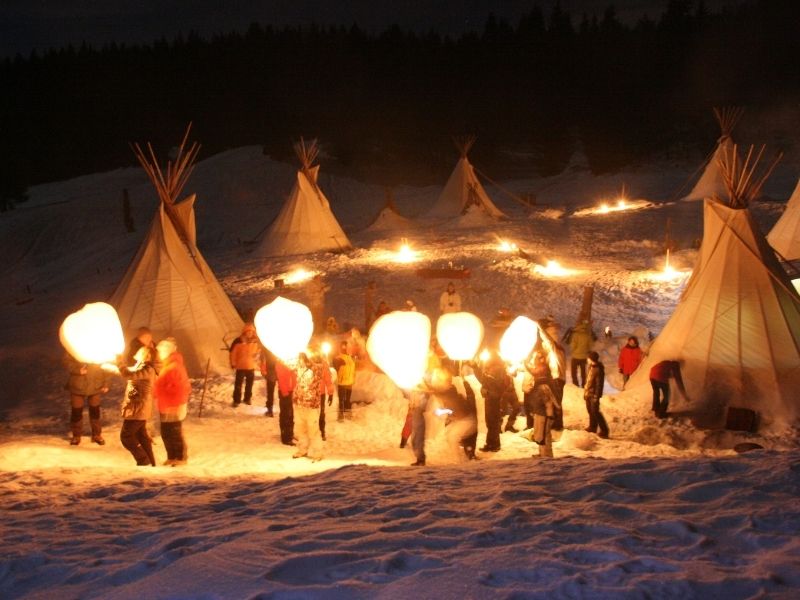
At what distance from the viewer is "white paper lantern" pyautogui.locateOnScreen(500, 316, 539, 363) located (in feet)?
23.6

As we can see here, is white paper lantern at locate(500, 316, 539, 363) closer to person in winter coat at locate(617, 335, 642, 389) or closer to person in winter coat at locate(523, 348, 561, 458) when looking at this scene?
person in winter coat at locate(523, 348, 561, 458)

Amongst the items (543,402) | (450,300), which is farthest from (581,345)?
(543,402)

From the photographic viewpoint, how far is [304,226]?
60.0 feet

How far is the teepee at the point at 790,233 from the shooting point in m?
14.2

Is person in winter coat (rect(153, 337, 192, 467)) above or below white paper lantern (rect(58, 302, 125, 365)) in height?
below

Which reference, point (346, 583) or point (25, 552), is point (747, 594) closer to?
point (346, 583)

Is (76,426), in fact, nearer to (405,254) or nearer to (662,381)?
(662,381)

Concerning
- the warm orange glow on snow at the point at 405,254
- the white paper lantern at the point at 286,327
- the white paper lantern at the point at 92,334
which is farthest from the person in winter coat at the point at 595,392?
the warm orange glow on snow at the point at 405,254

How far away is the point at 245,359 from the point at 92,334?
256cm

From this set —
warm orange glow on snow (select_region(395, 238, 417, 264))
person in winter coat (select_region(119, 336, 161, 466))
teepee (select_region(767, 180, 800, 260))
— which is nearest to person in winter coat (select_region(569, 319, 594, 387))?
person in winter coat (select_region(119, 336, 161, 466))

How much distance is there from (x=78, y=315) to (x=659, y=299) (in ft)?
30.3

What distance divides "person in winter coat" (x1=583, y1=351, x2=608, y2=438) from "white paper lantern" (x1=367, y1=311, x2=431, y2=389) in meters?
2.16

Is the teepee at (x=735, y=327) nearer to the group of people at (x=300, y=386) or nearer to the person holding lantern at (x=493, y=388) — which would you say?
the person holding lantern at (x=493, y=388)

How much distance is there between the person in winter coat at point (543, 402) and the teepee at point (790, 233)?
9797mm
